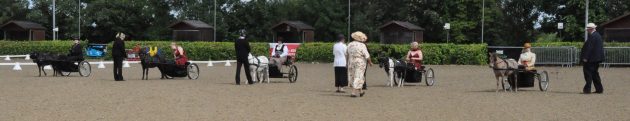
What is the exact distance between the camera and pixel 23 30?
60.6 m

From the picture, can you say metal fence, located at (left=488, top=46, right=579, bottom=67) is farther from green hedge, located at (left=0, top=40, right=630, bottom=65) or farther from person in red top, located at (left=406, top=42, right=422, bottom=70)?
person in red top, located at (left=406, top=42, right=422, bottom=70)

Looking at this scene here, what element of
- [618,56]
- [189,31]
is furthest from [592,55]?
[189,31]

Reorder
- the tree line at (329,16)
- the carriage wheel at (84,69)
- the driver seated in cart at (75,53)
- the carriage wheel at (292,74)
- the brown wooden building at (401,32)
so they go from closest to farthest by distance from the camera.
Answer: the carriage wheel at (292,74)
the carriage wheel at (84,69)
the driver seated in cart at (75,53)
the brown wooden building at (401,32)
the tree line at (329,16)

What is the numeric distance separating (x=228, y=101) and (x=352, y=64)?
2772 mm

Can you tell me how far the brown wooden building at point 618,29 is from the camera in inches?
1630

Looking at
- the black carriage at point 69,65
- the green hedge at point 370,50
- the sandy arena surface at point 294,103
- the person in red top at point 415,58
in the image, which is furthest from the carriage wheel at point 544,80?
the green hedge at point 370,50

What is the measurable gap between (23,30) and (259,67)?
145ft

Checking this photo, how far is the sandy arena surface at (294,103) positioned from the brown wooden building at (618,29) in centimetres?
2461

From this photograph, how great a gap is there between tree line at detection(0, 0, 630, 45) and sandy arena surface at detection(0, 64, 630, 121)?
39.0 metres

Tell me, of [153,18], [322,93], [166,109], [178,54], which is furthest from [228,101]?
[153,18]

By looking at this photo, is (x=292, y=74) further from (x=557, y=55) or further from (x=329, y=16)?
(x=329, y=16)

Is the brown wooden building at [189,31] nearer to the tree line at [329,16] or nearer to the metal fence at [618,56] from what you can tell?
the tree line at [329,16]

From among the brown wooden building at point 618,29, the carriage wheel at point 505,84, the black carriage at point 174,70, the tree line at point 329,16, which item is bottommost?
the carriage wheel at point 505,84

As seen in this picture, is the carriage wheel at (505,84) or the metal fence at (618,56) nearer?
the carriage wheel at (505,84)
